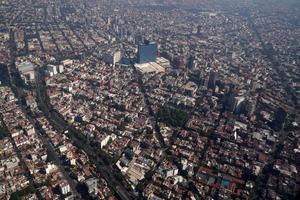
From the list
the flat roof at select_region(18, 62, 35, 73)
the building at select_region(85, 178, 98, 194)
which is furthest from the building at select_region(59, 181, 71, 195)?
the flat roof at select_region(18, 62, 35, 73)

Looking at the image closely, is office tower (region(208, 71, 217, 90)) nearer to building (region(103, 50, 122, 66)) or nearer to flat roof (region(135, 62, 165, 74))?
flat roof (region(135, 62, 165, 74))

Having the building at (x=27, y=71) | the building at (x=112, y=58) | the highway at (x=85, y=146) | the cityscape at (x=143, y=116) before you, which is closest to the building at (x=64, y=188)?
the cityscape at (x=143, y=116)

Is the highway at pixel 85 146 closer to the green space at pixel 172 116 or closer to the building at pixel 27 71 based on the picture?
the building at pixel 27 71

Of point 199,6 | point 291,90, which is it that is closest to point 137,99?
point 291,90

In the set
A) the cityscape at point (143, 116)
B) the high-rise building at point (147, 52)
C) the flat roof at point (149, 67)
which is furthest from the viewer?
the high-rise building at point (147, 52)

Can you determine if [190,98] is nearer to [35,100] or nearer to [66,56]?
[35,100]

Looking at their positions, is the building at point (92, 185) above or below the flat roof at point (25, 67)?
below

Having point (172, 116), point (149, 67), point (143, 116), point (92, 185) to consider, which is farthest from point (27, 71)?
point (92, 185)
